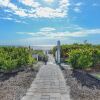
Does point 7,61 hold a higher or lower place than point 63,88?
higher

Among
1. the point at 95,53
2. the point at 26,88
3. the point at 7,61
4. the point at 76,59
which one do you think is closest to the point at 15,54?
the point at 7,61

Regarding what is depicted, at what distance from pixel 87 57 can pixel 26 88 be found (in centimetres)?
716

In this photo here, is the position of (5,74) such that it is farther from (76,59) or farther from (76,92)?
(76,92)

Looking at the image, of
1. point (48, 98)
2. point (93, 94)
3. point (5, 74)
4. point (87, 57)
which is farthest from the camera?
point (87, 57)

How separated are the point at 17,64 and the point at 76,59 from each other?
155 inches

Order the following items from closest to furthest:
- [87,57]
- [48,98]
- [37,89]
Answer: [48,98] → [37,89] → [87,57]

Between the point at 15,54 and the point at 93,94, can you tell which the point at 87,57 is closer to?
the point at 15,54

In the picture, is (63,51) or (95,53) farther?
(63,51)

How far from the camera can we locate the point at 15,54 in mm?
16547

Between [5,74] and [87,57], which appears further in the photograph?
[87,57]

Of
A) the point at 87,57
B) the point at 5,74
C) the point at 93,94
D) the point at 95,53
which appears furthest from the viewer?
the point at 95,53

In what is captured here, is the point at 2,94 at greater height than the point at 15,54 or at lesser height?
lesser

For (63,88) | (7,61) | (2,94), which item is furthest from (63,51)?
(2,94)

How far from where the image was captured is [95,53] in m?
17.2
